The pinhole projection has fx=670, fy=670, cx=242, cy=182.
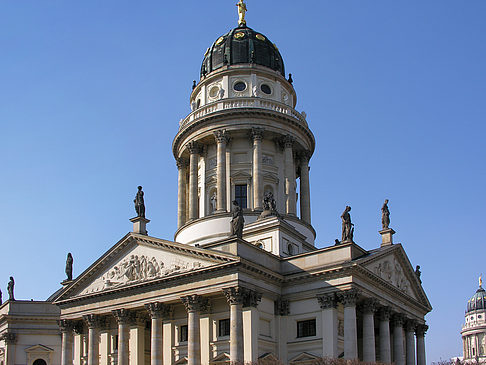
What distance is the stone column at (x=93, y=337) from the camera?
4653cm

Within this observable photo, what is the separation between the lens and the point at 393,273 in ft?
155

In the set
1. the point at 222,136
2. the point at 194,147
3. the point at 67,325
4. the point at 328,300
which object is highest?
the point at 222,136

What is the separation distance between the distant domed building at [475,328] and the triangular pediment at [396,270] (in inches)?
4096

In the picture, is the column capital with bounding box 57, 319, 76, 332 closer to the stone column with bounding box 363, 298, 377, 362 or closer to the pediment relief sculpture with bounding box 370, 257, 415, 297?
the stone column with bounding box 363, 298, 377, 362

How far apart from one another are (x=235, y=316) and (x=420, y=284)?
19101 mm

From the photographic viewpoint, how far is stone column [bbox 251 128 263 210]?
52594mm

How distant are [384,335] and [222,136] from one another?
20.7 meters

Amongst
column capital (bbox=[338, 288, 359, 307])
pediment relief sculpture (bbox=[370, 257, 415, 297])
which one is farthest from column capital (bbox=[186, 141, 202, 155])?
column capital (bbox=[338, 288, 359, 307])

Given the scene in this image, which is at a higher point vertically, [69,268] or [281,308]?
[69,268]

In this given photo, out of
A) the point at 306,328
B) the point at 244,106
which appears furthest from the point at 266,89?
the point at 306,328

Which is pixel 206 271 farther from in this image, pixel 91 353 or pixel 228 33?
pixel 228 33

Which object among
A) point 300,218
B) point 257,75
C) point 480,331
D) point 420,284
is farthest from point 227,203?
point 480,331

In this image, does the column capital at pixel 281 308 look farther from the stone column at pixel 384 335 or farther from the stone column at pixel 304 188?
the stone column at pixel 304 188

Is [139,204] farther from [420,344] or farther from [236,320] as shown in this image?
[420,344]
